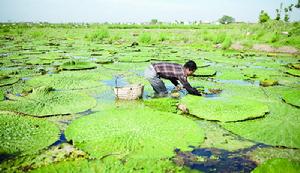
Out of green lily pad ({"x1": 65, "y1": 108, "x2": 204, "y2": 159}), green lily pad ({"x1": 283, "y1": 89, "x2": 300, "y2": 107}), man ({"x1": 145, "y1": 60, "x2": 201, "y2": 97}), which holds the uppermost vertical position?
man ({"x1": 145, "y1": 60, "x2": 201, "y2": 97})

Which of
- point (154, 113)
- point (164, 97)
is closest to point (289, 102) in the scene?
point (164, 97)

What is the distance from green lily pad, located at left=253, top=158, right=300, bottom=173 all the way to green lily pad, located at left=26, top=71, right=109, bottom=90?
380cm

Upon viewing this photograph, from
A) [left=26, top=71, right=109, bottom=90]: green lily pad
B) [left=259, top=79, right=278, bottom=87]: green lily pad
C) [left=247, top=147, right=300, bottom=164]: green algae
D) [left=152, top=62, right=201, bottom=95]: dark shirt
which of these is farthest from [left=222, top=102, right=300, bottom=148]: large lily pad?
[left=26, top=71, right=109, bottom=90]: green lily pad

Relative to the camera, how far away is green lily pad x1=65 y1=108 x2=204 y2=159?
2.71m

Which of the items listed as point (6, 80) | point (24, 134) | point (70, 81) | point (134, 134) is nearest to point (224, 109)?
point (134, 134)

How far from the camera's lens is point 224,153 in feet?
9.25

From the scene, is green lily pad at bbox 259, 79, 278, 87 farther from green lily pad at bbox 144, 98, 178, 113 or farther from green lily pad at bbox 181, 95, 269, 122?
green lily pad at bbox 144, 98, 178, 113

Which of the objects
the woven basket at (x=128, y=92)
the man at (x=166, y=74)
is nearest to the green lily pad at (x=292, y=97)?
the man at (x=166, y=74)

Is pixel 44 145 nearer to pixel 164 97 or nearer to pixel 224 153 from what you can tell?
pixel 224 153

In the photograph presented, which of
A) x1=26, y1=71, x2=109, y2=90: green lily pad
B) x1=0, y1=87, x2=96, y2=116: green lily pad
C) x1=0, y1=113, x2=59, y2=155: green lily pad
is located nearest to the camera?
x1=0, y1=113, x2=59, y2=155: green lily pad

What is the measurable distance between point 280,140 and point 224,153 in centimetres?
77

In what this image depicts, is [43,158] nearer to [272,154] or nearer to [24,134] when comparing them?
[24,134]

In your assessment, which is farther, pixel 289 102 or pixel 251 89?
pixel 251 89

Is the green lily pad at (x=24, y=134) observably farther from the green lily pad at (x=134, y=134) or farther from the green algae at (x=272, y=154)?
the green algae at (x=272, y=154)
